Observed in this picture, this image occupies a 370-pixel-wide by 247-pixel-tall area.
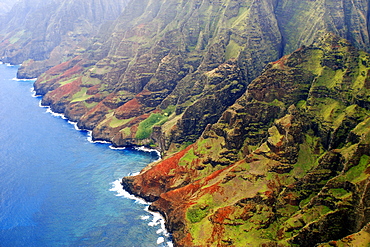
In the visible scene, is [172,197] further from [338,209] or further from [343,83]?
[343,83]

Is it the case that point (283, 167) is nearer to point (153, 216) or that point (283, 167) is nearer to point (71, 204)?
point (153, 216)

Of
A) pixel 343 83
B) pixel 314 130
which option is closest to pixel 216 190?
pixel 314 130

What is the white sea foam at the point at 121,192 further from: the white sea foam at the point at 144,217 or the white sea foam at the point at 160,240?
the white sea foam at the point at 160,240

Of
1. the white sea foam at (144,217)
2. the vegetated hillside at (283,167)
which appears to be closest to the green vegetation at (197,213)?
the vegetated hillside at (283,167)

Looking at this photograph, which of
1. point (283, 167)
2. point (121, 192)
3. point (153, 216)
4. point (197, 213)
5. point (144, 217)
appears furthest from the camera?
point (121, 192)

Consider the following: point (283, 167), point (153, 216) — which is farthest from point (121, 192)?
point (283, 167)

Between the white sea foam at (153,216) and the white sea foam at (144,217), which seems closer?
the white sea foam at (153,216)

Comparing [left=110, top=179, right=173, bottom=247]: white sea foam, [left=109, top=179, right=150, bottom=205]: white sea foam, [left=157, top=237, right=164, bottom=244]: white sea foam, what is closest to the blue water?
[left=157, top=237, right=164, bottom=244]: white sea foam

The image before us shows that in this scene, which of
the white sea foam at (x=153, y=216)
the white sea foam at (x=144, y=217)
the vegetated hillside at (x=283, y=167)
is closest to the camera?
the vegetated hillside at (x=283, y=167)
